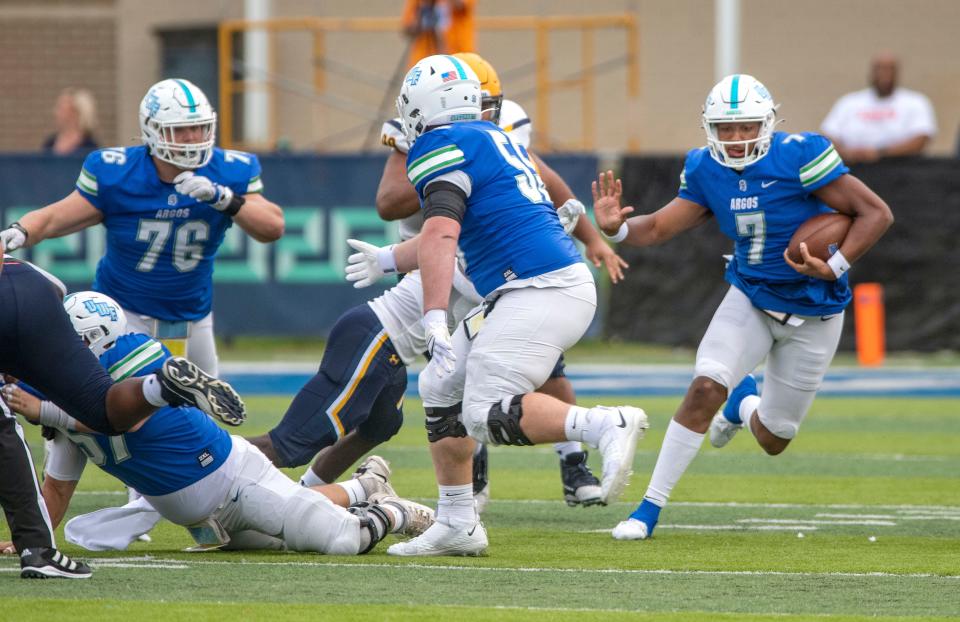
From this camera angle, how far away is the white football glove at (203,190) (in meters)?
6.54

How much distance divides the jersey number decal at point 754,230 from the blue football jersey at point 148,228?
226 centimetres

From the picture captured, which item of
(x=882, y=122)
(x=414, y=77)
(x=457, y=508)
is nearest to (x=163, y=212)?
(x=414, y=77)

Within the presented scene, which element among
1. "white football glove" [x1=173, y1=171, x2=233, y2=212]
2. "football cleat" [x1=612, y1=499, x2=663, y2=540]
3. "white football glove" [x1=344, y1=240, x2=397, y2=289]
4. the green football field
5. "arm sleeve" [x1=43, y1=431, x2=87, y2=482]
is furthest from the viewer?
"white football glove" [x1=173, y1=171, x2=233, y2=212]

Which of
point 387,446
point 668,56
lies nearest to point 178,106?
point 387,446

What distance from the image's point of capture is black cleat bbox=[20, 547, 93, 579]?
4.69 meters

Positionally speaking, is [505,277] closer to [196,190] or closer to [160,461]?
[160,461]

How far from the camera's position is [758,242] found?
6.35m

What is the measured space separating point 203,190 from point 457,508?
78.3 inches

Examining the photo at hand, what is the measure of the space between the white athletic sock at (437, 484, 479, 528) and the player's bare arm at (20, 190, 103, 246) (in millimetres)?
2247

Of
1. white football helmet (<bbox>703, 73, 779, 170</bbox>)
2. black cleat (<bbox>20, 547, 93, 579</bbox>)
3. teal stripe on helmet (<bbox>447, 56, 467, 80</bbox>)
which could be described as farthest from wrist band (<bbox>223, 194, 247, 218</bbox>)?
black cleat (<bbox>20, 547, 93, 579</bbox>)

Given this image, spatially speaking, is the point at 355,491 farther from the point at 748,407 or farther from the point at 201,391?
the point at 748,407

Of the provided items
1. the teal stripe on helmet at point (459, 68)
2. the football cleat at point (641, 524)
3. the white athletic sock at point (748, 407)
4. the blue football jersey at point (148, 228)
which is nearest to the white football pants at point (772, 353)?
the white athletic sock at point (748, 407)

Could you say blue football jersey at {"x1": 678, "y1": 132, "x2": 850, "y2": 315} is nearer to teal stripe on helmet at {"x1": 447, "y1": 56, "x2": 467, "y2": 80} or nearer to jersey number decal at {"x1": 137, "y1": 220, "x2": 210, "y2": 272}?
teal stripe on helmet at {"x1": 447, "y1": 56, "x2": 467, "y2": 80}

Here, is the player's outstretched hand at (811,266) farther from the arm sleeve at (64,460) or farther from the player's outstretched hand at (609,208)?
the arm sleeve at (64,460)
